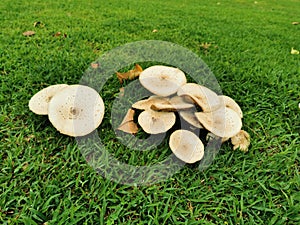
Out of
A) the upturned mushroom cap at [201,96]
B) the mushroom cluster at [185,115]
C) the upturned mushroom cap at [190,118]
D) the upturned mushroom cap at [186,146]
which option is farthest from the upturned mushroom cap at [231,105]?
the upturned mushroom cap at [186,146]

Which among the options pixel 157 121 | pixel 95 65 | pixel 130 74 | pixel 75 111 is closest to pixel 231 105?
pixel 157 121

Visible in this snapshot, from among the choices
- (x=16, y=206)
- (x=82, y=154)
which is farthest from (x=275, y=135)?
(x=16, y=206)

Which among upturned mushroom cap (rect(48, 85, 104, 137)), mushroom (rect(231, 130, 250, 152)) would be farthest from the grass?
upturned mushroom cap (rect(48, 85, 104, 137))

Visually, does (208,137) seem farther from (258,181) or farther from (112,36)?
(112,36)

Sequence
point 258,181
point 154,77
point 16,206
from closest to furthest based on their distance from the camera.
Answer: point 16,206 → point 258,181 → point 154,77

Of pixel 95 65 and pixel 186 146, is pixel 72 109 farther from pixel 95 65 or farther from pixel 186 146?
pixel 95 65

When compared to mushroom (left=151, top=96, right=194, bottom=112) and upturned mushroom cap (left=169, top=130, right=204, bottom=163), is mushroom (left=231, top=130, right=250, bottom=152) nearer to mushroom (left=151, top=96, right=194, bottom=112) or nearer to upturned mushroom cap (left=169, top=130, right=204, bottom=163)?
upturned mushroom cap (left=169, top=130, right=204, bottom=163)

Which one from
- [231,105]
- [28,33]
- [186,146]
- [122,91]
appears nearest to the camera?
[186,146]
